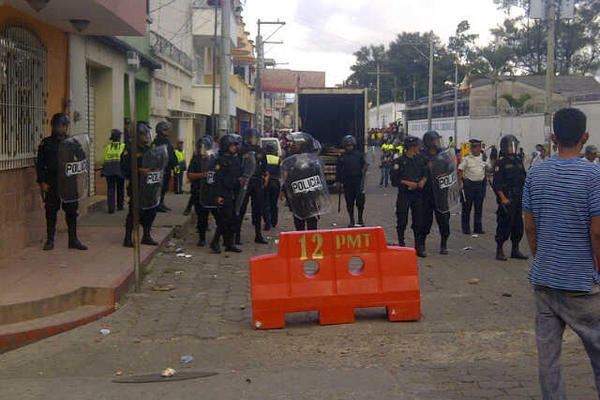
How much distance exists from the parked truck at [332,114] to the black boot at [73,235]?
1449 centimetres

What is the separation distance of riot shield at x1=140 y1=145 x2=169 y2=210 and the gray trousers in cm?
694

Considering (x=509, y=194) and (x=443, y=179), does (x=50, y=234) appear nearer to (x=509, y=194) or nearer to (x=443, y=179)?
(x=443, y=179)

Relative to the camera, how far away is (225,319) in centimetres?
744

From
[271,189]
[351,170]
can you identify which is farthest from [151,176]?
[351,170]

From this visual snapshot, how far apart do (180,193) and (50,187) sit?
996 centimetres

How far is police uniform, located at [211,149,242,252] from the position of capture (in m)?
11.0

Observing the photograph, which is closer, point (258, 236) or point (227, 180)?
point (227, 180)

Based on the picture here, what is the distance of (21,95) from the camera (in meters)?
10.0

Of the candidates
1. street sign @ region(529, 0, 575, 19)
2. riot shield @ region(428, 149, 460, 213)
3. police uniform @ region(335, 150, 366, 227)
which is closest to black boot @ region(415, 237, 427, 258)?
riot shield @ region(428, 149, 460, 213)

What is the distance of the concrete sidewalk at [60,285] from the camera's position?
266 inches

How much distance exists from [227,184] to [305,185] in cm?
131

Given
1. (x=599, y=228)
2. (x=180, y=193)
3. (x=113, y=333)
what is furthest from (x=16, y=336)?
(x=180, y=193)

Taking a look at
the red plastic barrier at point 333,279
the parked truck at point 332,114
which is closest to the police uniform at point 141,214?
the red plastic barrier at point 333,279

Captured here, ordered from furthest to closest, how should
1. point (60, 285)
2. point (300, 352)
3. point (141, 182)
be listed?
point (141, 182), point (60, 285), point (300, 352)
